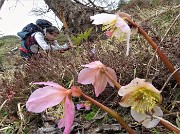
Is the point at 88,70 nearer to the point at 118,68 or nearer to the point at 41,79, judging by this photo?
the point at 118,68

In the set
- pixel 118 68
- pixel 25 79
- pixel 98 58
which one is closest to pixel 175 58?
pixel 118 68

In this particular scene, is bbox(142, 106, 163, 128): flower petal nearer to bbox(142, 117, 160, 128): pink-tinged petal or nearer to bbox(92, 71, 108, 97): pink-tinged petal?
bbox(142, 117, 160, 128): pink-tinged petal

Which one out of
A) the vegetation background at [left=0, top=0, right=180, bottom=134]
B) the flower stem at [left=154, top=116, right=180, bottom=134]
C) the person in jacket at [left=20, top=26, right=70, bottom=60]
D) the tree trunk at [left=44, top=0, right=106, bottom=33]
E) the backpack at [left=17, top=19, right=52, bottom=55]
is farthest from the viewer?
the tree trunk at [left=44, top=0, right=106, bottom=33]

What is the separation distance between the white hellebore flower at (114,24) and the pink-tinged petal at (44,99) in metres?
0.22

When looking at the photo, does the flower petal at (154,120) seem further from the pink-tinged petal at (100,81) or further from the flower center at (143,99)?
the pink-tinged petal at (100,81)

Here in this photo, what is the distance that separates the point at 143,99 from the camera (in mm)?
935

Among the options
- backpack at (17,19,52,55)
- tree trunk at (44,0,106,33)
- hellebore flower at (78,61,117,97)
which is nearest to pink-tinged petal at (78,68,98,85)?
hellebore flower at (78,61,117,97)

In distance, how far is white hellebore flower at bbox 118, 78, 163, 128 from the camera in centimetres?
92

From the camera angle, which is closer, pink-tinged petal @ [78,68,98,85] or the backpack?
pink-tinged petal @ [78,68,98,85]

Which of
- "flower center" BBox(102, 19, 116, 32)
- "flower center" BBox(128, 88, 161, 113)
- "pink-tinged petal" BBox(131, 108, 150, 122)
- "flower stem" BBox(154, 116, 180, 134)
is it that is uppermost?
"flower center" BBox(102, 19, 116, 32)

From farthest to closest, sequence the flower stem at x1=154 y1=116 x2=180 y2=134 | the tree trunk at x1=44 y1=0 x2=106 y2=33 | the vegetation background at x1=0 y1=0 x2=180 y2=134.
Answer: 1. the tree trunk at x1=44 y1=0 x2=106 y2=33
2. the vegetation background at x1=0 y1=0 x2=180 y2=134
3. the flower stem at x1=154 y1=116 x2=180 y2=134

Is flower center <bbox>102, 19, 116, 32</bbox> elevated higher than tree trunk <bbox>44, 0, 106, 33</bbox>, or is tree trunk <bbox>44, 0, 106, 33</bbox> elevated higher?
flower center <bbox>102, 19, 116, 32</bbox>

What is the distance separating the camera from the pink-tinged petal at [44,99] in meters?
0.92

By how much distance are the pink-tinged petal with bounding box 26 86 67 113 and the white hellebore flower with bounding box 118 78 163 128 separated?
0.15 metres
